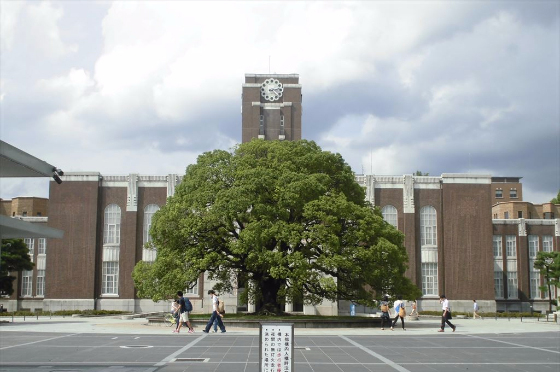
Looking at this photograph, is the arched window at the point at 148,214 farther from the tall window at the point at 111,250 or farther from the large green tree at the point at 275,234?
the large green tree at the point at 275,234

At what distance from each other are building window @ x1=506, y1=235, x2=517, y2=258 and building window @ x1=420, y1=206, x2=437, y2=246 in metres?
8.26

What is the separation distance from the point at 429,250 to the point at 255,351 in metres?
35.9

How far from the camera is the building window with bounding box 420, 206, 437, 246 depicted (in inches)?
2030

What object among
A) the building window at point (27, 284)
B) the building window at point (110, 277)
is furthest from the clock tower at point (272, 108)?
the building window at point (27, 284)

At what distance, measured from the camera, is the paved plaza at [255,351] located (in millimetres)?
14430

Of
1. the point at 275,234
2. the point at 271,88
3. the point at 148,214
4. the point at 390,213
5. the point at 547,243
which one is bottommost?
the point at 275,234

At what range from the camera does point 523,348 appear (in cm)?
1927

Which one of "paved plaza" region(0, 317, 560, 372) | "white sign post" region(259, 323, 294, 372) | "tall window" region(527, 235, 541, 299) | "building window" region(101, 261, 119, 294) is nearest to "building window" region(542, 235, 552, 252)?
"tall window" region(527, 235, 541, 299)

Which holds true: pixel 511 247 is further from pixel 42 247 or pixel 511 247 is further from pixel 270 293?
pixel 42 247

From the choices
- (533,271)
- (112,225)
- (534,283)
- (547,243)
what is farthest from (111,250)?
(547,243)

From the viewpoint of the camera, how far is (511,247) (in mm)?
55406

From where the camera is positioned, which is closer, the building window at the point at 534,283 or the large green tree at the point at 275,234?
the large green tree at the point at 275,234

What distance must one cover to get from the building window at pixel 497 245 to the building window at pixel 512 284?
1.84 metres

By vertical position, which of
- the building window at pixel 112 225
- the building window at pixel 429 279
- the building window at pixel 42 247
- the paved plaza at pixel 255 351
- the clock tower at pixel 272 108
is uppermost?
the clock tower at pixel 272 108
